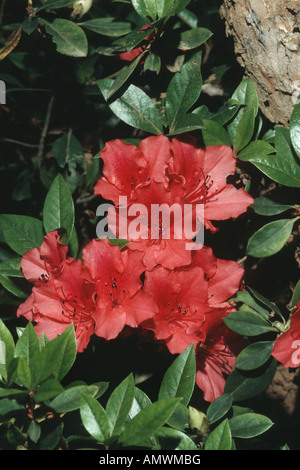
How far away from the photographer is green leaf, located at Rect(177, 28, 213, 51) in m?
1.52

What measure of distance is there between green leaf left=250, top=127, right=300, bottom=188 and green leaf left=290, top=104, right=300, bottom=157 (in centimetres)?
3

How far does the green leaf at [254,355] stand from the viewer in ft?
4.43

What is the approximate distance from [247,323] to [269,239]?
232mm

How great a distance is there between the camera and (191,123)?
143 cm

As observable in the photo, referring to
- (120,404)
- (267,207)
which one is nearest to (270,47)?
(267,207)

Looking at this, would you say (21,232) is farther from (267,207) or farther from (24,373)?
(267,207)

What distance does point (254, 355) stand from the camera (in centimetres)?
136

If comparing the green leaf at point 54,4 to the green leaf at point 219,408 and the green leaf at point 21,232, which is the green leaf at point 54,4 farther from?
the green leaf at point 219,408

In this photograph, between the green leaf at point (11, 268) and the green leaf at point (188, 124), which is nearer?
the green leaf at point (188, 124)

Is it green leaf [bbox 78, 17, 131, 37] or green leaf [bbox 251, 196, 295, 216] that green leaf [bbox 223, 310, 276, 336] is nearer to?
green leaf [bbox 251, 196, 295, 216]

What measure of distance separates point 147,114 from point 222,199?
0.34m

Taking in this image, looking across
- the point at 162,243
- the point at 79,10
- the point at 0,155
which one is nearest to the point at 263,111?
the point at 162,243

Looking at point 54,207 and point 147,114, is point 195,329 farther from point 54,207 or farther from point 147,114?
point 147,114

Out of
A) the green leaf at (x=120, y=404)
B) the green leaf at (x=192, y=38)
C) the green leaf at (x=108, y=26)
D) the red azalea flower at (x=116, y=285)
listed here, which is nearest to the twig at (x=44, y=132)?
the green leaf at (x=108, y=26)
